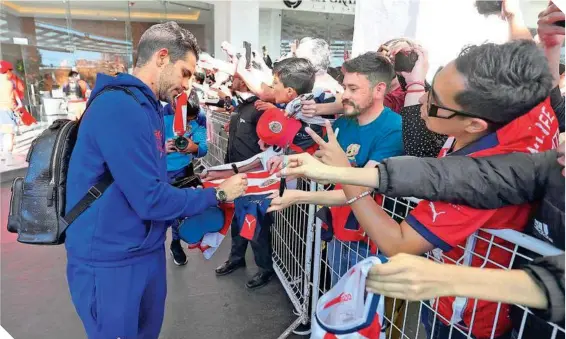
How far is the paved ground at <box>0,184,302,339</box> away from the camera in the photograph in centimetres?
244

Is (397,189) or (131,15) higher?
(131,15)

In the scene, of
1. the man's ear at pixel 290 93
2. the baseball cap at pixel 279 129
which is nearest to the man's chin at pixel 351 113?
the baseball cap at pixel 279 129

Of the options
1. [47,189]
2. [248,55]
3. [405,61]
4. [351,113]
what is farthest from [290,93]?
[47,189]

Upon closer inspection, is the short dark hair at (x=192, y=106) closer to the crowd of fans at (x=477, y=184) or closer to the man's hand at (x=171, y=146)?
the man's hand at (x=171, y=146)

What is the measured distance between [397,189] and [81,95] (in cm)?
1029

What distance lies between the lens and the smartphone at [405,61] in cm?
202

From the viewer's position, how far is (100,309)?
1.47 metres

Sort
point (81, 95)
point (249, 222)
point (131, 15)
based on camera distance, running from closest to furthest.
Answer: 1. point (249, 222)
2. point (81, 95)
3. point (131, 15)

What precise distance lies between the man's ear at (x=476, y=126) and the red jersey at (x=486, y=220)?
1.4 inches

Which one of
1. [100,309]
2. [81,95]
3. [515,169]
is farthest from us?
[81,95]

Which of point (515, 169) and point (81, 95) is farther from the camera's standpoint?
point (81, 95)

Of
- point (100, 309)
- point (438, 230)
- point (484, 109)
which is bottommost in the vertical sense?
point (100, 309)

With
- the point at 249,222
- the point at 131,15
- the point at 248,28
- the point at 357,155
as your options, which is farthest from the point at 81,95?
the point at 357,155

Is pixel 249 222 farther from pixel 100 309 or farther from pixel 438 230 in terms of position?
pixel 438 230
